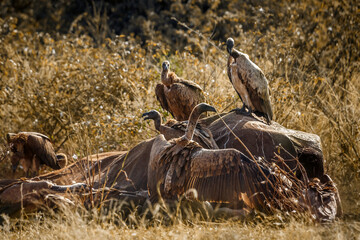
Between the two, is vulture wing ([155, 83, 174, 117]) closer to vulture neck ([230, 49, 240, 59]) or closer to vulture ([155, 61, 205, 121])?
vulture ([155, 61, 205, 121])

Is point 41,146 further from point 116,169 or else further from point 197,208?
point 197,208

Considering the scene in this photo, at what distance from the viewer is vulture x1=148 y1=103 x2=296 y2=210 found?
3.84m

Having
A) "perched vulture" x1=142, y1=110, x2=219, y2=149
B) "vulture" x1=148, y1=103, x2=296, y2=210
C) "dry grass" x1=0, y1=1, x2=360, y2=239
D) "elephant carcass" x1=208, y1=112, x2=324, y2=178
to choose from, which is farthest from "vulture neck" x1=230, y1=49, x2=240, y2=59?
"dry grass" x1=0, y1=1, x2=360, y2=239

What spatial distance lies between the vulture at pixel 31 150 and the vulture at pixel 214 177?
1.77 m

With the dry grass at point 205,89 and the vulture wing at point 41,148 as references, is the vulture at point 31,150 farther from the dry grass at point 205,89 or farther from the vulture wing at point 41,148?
the dry grass at point 205,89

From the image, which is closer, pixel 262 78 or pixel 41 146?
pixel 262 78

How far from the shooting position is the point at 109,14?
17.5 meters

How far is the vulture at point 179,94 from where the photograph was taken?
554 cm

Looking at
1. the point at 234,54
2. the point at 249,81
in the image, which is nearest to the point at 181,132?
the point at 249,81

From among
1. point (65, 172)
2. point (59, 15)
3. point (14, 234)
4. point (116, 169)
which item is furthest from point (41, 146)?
point (59, 15)

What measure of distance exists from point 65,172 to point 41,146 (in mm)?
574

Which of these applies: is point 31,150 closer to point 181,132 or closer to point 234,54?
point 181,132

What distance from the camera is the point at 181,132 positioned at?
16.0ft

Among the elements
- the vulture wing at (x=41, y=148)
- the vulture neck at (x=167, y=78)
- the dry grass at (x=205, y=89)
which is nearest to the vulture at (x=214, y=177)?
the dry grass at (x=205, y=89)
